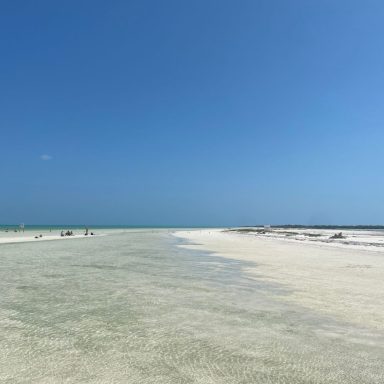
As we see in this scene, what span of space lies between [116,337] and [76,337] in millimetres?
780

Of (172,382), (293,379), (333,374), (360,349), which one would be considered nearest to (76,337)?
(172,382)

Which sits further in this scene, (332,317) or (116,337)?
(332,317)

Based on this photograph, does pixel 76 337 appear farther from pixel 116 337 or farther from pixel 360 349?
pixel 360 349

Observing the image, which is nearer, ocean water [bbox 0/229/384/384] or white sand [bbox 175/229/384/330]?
ocean water [bbox 0/229/384/384]

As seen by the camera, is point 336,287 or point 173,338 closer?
point 173,338

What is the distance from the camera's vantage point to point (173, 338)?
8062mm

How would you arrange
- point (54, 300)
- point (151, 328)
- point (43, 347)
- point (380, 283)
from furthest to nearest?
point (380, 283) → point (54, 300) → point (151, 328) → point (43, 347)

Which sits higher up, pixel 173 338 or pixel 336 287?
pixel 336 287

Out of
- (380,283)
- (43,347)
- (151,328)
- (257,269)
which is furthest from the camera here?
(257,269)

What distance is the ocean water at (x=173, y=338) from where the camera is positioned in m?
6.23

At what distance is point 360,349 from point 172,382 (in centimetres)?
371

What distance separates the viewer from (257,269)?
65.6ft

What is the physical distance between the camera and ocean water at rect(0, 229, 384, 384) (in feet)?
20.4

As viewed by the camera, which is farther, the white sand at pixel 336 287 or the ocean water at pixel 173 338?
the white sand at pixel 336 287
